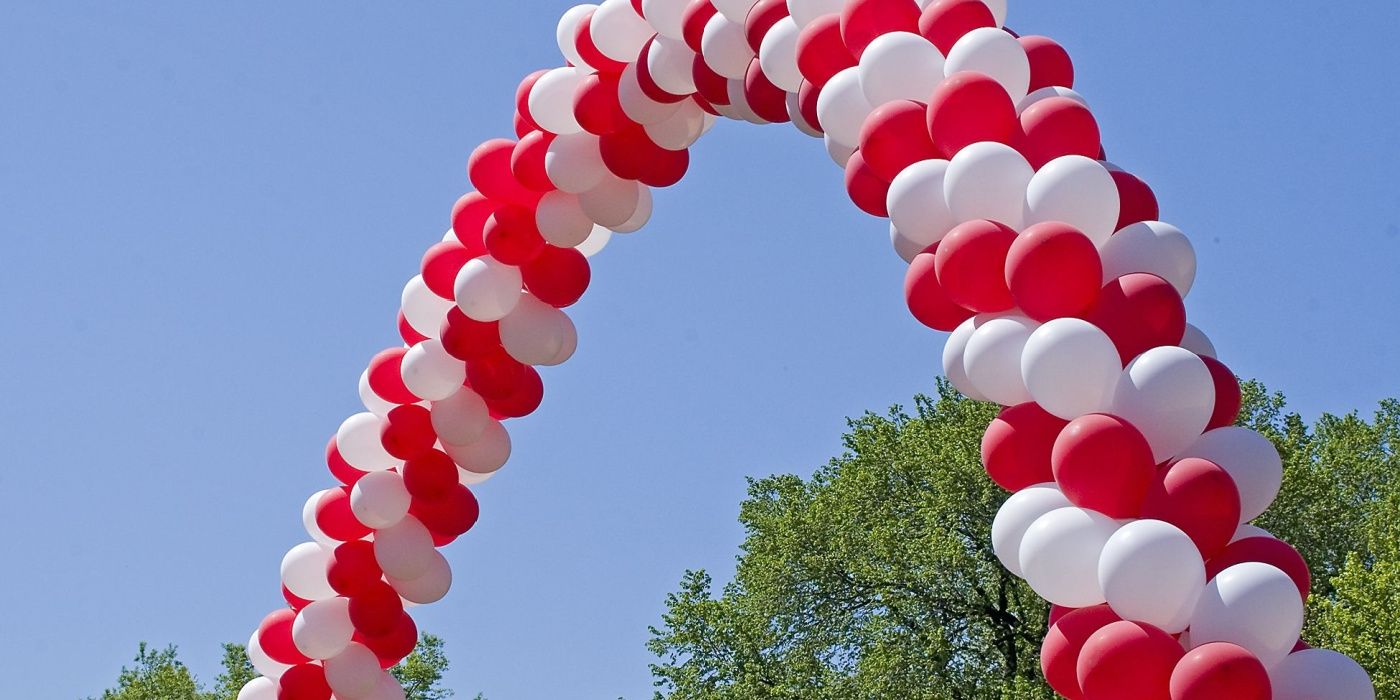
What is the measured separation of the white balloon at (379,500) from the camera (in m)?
6.51

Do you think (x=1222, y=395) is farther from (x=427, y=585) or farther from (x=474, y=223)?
(x=427, y=585)

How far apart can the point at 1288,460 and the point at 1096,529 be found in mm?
15280

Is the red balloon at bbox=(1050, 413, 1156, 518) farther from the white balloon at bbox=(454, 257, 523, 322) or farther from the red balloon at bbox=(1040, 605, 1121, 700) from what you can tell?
the white balloon at bbox=(454, 257, 523, 322)

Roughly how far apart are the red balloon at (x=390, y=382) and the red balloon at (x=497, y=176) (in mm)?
851

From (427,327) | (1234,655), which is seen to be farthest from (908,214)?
(427,327)

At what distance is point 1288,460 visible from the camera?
58.3 ft

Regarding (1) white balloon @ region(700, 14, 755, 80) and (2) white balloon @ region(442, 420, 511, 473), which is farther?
(2) white balloon @ region(442, 420, 511, 473)

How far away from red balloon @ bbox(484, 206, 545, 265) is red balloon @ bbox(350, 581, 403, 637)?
4.84 feet

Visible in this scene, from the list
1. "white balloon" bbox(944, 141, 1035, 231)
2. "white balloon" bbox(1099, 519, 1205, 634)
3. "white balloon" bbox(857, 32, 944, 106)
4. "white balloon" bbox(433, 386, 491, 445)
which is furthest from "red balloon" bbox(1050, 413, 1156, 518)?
"white balloon" bbox(433, 386, 491, 445)

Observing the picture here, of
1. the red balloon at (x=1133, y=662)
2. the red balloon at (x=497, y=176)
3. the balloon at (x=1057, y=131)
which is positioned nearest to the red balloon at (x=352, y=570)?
the red balloon at (x=497, y=176)

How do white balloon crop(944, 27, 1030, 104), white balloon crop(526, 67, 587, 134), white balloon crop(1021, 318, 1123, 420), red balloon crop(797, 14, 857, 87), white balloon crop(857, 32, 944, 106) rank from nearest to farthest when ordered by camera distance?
1. white balloon crop(1021, 318, 1123, 420)
2. white balloon crop(944, 27, 1030, 104)
3. white balloon crop(857, 32, 944, 106)
4. red balloon crop(797, 14, 857, 87)
5. white balloon crop(526, 67, 587, 134)

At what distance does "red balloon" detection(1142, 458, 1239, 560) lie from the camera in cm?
358

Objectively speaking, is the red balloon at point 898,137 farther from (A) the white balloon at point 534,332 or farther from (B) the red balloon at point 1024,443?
(A) the white balloon at point 534,332

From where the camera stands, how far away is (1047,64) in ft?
15.1
